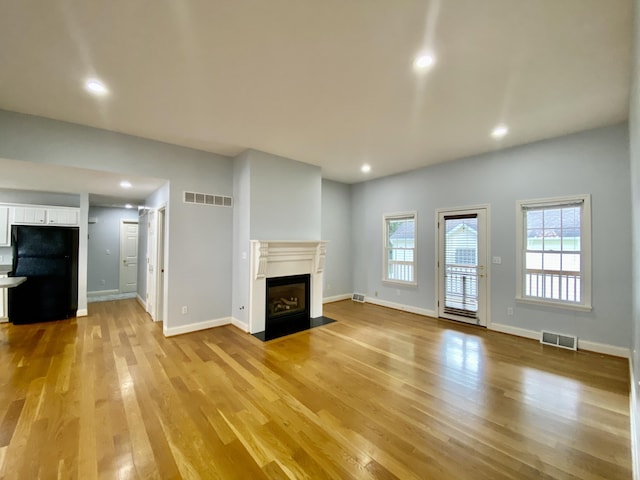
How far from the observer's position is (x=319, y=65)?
2322 millimetres

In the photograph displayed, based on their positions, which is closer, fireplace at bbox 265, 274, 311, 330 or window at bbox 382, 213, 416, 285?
fireplace at bbox 265, 274, 311, 330

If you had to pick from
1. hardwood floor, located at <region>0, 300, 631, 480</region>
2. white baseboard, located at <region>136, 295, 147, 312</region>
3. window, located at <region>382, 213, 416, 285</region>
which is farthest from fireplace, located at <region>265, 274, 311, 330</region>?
white baseboard, located at <region>136, 295, 147, 312</region>

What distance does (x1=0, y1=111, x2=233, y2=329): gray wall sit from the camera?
3.22 metres

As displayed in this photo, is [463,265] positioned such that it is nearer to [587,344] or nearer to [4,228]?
[587,344]

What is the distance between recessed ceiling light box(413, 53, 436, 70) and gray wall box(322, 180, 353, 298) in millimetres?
4173

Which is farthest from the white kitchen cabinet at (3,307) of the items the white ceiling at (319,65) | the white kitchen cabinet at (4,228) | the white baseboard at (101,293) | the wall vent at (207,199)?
the wall vent at (207,199)

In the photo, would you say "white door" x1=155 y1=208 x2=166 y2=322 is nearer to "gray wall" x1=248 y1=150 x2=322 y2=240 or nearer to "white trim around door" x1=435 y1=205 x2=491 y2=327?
"gray wall" x1=248 y1=150 x2=322 y2=240

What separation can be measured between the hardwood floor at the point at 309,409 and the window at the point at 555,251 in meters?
0.79

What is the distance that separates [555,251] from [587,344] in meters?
1.30

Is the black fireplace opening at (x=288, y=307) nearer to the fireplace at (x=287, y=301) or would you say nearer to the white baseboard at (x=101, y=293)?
the fireplace at (x=287, y=301)

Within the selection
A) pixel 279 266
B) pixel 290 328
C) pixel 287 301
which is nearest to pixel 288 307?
pixel 287 301

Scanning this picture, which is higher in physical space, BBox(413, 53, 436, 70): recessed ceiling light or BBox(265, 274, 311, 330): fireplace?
BBox(413, 53, 436, 70): recessed ceiling light

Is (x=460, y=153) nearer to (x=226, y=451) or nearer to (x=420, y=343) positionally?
(x=420, y=343)

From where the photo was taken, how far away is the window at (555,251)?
3.64 meters
